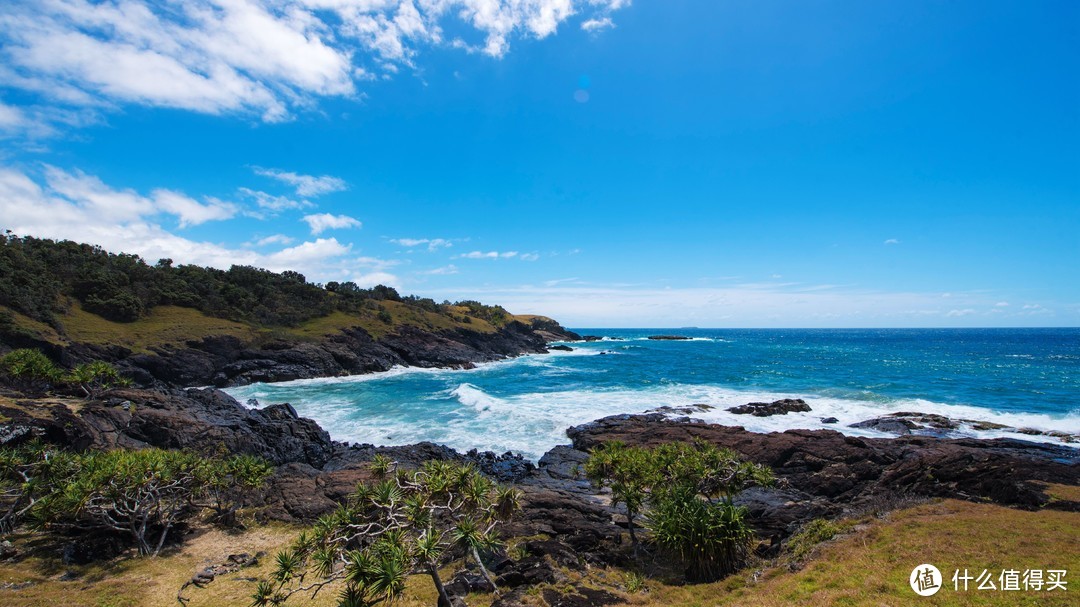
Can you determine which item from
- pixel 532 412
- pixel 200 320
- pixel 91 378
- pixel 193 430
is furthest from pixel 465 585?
pixel 200 320

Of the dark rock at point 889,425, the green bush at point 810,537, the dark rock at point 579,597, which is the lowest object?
the dark rock at point 579,597

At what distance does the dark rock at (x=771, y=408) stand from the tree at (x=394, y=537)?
37.0m

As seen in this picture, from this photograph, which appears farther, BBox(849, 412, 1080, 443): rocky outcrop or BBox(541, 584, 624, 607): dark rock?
BBox(849, 412, 1080, 443): rocky outcrop

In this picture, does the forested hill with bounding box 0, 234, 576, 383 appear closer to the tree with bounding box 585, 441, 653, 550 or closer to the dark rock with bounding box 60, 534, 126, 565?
the dark rock with bounding box 60, 534, 126, 565

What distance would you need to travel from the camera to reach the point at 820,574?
48.6 feet

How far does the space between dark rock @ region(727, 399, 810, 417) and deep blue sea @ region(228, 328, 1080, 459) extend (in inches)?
45.9

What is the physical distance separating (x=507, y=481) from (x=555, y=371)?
188 ft

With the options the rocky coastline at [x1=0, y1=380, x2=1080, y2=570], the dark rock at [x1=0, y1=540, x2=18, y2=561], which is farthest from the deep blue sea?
the dark rock at [x1=0, y1=540, x2=18, y2=561]

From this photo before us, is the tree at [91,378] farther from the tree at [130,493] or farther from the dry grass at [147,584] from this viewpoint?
the dry grass at [147,584]

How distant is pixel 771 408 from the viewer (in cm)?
4703

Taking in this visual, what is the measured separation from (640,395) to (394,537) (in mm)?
49588

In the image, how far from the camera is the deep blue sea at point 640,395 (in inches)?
1693

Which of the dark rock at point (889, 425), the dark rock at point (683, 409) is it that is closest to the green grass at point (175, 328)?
the dark rock at point (683, 409)

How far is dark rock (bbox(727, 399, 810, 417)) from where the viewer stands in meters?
46.4
